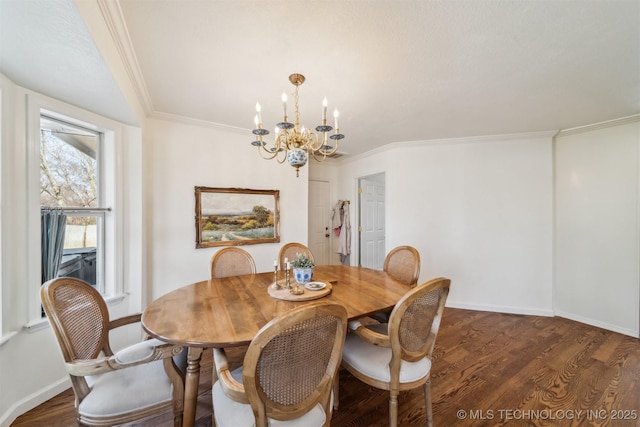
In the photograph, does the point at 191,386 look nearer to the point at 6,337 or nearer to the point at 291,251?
the point at 6,337

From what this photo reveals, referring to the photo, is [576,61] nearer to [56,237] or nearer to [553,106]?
[553,106]

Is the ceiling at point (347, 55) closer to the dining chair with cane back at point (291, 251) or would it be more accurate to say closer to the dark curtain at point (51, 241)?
the dark curtain at point (51, 241)

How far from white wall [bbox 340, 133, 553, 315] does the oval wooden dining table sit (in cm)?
174

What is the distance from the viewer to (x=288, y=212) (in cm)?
353

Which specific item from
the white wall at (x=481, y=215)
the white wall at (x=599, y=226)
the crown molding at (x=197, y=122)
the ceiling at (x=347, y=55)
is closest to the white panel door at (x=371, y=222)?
the white wall at (x=481, y=215)

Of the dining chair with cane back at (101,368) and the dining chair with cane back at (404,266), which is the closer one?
the dining chair with cane back at (101,368)

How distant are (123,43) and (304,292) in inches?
77.8

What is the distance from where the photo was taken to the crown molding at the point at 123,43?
121 cm

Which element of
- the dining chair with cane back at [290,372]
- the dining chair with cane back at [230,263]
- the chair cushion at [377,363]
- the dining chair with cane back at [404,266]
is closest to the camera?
the dining chair with cane back at [290,372]

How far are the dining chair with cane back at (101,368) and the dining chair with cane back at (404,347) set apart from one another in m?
0.96

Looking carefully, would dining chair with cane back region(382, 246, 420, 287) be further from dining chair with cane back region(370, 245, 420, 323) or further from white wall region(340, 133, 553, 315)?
white wall region(340, 133, 553, 315)

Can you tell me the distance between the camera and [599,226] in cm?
282

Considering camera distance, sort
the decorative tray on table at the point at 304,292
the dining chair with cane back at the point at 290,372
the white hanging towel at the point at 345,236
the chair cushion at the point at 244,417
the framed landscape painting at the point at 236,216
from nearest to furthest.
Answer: the dining chair with cane back at the point at 290,372 < the chair cushion at the point at 244,417 < the decorative tray on table at the point at 304,292 < the framed landscape painting at the point at 236,216 < the white hanging towel at the point at 345,236

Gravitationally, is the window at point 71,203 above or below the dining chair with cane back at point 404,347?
above
